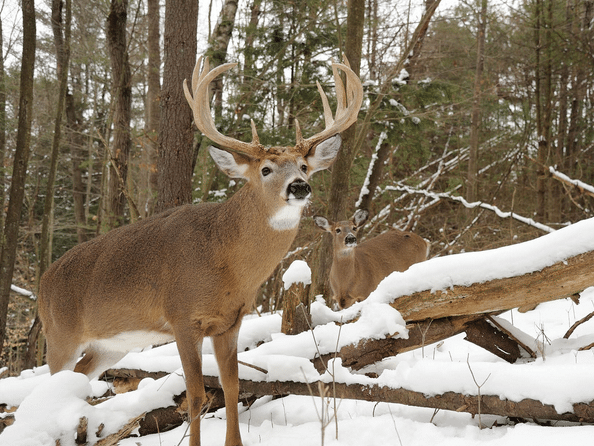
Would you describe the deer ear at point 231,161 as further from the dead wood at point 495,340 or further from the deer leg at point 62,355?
the dead wood at point 495,340

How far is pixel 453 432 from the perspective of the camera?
312 cm

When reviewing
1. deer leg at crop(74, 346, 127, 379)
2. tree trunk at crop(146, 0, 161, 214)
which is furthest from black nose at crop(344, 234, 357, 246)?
tree trunk at crop(146, 0, 161, 214)

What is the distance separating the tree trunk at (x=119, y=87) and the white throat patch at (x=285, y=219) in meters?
6.92

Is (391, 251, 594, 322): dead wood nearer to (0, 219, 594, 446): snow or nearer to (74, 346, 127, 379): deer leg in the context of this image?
(0, 219, 594, 446): snow

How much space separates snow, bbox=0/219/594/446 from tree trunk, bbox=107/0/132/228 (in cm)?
650

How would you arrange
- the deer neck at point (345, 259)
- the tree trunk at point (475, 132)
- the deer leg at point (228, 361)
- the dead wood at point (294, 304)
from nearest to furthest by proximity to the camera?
the deer leg at point (228, 361), the dead wood at point (294, 304), the deer neck at point (345, 259), the tree trunk at point (475, 132)

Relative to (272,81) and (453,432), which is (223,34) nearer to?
(272,81)

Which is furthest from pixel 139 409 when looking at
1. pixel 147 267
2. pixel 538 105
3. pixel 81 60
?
pixel 538 105

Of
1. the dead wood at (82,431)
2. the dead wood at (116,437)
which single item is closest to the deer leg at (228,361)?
the dead wood at (116,437)

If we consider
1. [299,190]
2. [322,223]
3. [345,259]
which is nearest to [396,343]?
[299,190]

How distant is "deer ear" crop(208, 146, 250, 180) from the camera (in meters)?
3.93

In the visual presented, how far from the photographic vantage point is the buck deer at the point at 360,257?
9.02m

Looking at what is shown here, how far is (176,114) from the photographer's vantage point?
689 cm

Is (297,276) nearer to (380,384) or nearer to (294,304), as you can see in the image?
(294,304)
